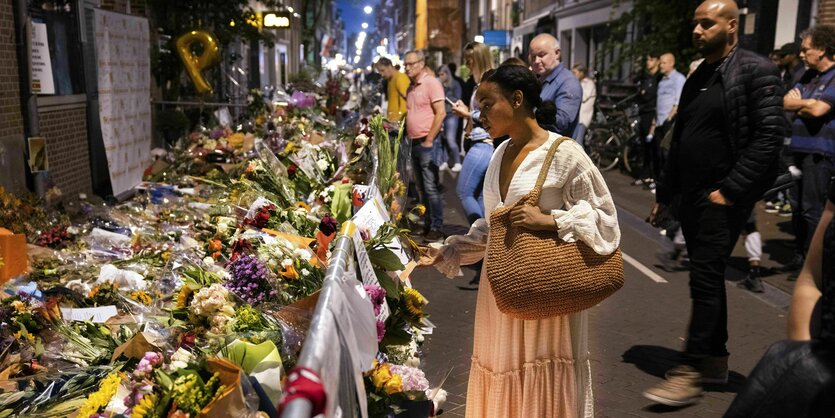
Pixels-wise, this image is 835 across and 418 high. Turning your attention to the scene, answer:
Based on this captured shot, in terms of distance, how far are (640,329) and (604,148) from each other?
10.6 m

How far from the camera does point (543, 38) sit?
621 cm

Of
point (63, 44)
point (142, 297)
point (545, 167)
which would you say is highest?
point (63, 44)

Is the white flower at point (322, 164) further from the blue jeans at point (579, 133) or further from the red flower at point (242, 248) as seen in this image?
the red flower at point (242, 248)

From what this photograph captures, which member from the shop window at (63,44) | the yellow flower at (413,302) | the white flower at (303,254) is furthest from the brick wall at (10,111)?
the yellow flower at (413,302)

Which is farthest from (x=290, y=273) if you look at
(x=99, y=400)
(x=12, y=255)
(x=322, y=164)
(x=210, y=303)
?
(x=322, y=164)

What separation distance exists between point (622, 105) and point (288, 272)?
14170 mm

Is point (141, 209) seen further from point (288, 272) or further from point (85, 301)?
point (288, 272)

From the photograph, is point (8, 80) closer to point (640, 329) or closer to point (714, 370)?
point (640, 329)

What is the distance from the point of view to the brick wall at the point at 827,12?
11.7 meters

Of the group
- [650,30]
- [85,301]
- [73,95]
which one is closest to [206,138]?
[73,95]

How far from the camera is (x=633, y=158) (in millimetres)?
15883

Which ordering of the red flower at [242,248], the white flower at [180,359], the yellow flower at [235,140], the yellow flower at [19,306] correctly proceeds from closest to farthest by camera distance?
1. the white flower at [180,359]
2. the red flower at [242,248]
3. the yellow flower at [19,306]
4. the yellow flower at [235,140]

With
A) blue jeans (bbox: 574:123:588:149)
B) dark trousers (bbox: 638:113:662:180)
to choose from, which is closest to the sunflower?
blue jeans (bbox: 574:123:588:149)

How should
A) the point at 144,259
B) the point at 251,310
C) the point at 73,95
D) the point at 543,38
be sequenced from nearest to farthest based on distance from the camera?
1. the point at 251,310
2. the point at 144,259
3. the point at 543,38
4. the point at 73,95
